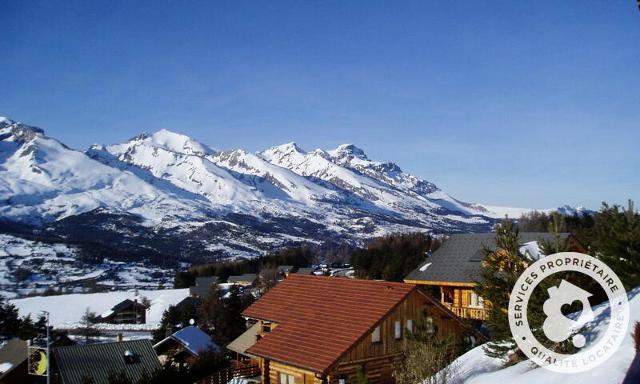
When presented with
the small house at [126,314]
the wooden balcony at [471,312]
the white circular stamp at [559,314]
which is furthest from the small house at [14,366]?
the small house at [126,314]

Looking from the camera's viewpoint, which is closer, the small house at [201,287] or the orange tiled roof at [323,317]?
the orange tiled roof at [323,317]

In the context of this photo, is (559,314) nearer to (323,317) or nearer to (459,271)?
(323,317)

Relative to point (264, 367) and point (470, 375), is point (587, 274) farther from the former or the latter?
point (264, 367)

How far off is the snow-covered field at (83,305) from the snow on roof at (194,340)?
49137 millimetres

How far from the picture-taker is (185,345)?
140ft

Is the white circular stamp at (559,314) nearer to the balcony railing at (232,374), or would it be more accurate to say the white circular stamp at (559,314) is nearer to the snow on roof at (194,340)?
the balcony railing at (232,374)

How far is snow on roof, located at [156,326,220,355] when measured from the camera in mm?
42772

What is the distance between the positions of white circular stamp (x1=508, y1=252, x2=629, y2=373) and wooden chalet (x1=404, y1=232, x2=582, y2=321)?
16.1 meters

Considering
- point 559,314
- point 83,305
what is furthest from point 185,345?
point 83,305

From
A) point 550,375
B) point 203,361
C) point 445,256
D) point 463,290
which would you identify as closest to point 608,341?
point 550,375

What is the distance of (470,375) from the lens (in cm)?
1748

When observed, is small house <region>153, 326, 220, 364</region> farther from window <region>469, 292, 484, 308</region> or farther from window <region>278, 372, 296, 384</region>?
window <region>278, 372, 296, 384</region>

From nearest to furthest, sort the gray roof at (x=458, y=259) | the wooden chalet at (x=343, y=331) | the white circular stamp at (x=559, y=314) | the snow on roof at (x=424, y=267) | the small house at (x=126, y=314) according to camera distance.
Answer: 1. the white circular stamp at (x=559, y=314)
2. the wooden chalet at (x=343, y=331)
3. the gray roof at (x=458, y=259)
4. the snow on roof at (x=424, y=267)
5. the small house at (x=126, y=314)

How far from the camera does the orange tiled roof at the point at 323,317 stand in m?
22.0
